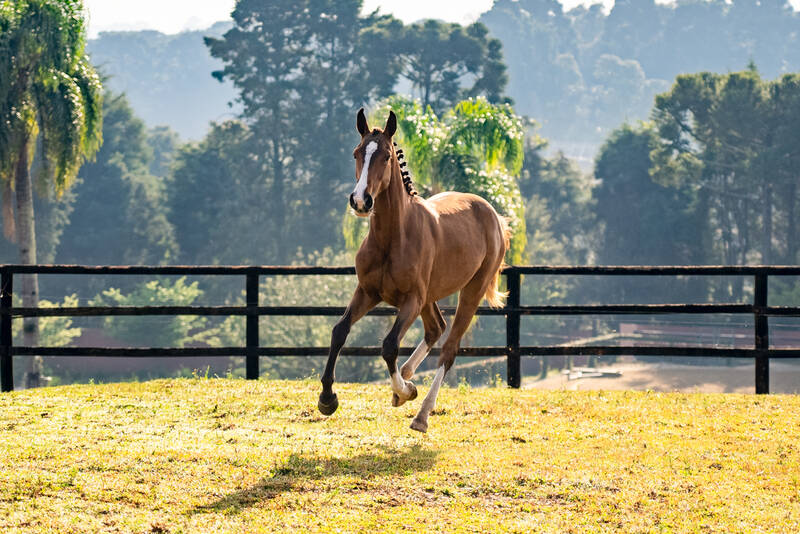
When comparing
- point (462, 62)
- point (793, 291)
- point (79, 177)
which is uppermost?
point (462, 62)

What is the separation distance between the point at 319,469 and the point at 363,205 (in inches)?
74.2

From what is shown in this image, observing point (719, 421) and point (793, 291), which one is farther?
point (793, 291)

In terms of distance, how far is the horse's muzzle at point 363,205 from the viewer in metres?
6.41

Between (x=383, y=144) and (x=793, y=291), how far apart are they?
151 feet

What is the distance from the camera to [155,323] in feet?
171

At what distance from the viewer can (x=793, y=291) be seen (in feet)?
156

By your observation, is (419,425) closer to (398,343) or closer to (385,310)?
(398,343)

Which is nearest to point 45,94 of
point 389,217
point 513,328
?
point 513,328

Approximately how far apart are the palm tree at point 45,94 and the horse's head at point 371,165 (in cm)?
1813

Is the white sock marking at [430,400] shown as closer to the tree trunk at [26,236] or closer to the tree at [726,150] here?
the tree trunk at [26,236]

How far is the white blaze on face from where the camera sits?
6.43 metres

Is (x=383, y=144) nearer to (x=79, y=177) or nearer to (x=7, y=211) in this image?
(x=7, y=211)

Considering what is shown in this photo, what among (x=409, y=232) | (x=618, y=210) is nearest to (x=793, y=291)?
(x=618, y=210)

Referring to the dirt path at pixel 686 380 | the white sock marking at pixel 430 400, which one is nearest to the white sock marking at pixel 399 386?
the white sock marking at pixel 430 400
